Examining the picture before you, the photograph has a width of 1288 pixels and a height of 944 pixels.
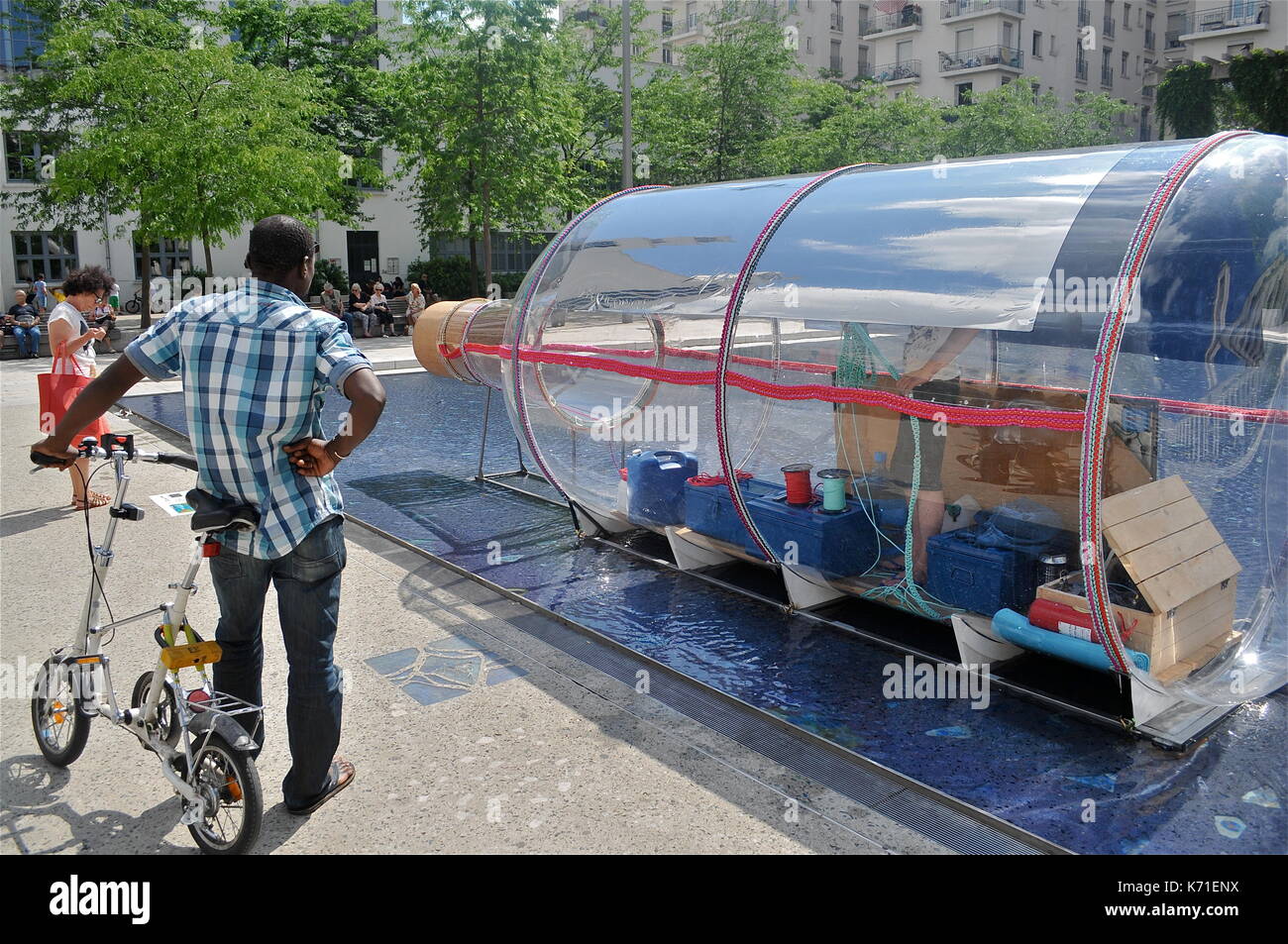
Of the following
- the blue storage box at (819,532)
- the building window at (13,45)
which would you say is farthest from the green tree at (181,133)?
the blue storage box at (819,532)

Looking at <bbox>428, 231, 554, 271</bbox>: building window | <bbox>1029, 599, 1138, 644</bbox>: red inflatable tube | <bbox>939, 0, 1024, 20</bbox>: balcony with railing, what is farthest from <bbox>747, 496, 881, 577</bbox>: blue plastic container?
<bbox>939, 0, 1024, 20</bbox>: balcony with railing

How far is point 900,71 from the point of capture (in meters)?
54.5

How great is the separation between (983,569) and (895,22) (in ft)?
186

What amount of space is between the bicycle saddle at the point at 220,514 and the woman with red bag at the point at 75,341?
539cm

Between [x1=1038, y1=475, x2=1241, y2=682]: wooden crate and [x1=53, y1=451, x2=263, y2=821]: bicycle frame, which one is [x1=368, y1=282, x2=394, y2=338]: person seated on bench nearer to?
[x1=53, y1=451, x2=263, y2=821]: bicycle frame

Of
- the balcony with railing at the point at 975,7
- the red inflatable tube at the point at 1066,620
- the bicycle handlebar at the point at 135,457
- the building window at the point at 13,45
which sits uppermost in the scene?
the balcony with railing at the point at 975,7

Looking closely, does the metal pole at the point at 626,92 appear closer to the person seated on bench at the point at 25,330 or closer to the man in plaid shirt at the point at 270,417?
the person seated on bench at the point at 25,330

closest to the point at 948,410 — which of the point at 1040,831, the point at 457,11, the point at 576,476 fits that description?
the point at 1040,831

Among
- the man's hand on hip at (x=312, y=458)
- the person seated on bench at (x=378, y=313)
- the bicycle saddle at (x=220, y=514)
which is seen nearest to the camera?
the man's hand on hip at (x=312, y=458)

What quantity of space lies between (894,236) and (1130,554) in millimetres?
1951

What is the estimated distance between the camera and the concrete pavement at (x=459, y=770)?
13.2 feet

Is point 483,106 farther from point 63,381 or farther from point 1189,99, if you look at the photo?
point 1189,99

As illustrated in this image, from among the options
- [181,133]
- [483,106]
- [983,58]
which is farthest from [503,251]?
[983,58]

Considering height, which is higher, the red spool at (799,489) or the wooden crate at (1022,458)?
the wooden crate at (1022,458)
